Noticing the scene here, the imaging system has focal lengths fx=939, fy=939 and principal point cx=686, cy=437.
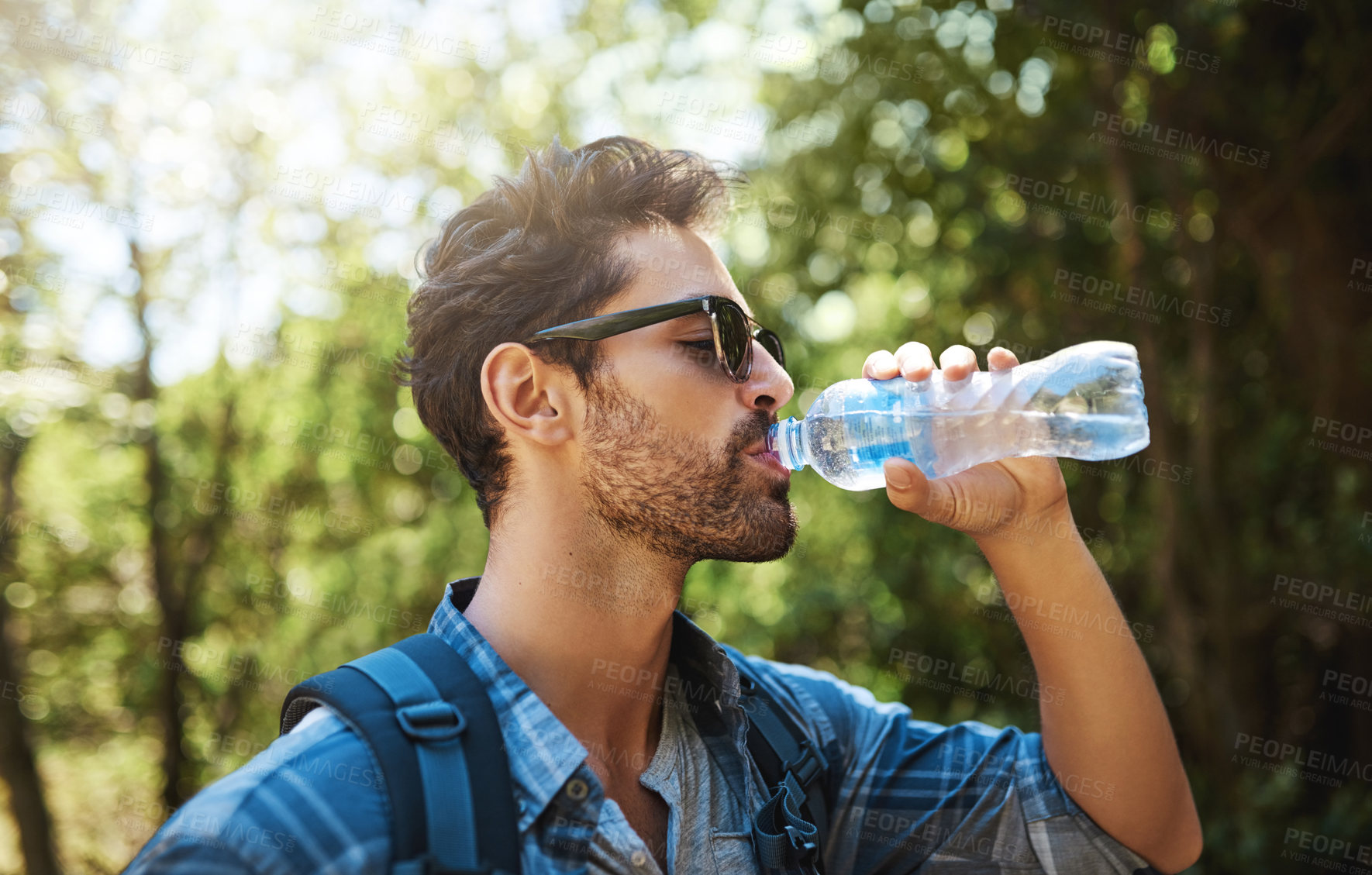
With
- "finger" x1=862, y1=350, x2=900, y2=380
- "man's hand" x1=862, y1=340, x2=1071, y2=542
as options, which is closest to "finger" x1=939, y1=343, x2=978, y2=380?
"man's hand" x1=862, y1=340, x2=1071, y2=542

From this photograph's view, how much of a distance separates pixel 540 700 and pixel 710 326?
2.99 ft

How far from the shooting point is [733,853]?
1912 millimetres

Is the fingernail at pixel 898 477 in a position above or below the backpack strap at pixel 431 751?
above

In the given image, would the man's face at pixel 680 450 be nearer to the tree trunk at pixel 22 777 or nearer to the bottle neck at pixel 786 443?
the bottle neck at pixel 786 443

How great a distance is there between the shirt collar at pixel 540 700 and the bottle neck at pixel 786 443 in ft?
1.53

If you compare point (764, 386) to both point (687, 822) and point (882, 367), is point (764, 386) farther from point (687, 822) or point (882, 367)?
point (687, 822)

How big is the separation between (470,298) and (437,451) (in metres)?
6.59

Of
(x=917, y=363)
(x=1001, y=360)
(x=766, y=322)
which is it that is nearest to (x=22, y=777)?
(x=766, y=322)

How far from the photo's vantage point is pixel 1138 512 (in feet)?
21.2

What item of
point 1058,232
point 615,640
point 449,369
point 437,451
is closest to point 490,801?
point 615,640

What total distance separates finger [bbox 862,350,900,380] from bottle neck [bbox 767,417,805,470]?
0.23 metres

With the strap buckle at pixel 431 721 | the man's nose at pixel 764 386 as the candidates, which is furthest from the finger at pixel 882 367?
the strap buckle at pixel 431 721

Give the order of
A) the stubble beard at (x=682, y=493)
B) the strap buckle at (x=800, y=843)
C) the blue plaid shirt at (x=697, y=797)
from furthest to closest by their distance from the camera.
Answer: the stubble beard at (x=682, y=493) → the strap buckle at (x=800, y=843) → the blue plaid shirt at (x=697, y=797)

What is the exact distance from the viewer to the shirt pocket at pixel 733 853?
189 cm
